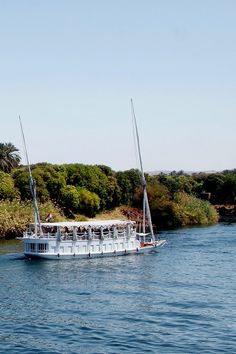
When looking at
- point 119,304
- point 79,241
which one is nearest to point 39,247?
point 79,241

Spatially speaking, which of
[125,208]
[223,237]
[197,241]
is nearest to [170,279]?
[197,241]

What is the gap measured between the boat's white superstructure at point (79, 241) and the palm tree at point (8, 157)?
52795mm

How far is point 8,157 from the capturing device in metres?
134

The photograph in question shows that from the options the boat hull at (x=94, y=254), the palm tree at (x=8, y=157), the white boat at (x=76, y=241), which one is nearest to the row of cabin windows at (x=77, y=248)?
the white boat at (x=76, y=241)

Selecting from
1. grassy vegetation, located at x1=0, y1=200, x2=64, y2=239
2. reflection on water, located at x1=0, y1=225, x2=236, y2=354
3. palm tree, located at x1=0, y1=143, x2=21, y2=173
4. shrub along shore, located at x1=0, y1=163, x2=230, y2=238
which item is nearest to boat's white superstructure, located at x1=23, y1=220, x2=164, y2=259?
reflection on water, located at x1=0, y1=225, x2=236, y2=354

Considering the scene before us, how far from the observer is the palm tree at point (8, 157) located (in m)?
132

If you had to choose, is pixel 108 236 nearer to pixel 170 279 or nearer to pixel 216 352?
pixel 170 279

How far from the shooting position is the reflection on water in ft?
130

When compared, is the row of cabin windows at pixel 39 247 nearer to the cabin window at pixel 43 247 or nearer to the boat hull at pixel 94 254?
the cabin window at pixel 43 247

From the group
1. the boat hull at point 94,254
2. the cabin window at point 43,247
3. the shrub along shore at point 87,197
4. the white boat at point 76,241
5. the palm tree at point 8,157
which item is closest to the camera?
the boat hull at point 94,254

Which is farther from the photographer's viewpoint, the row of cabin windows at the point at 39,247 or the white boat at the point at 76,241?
the white boat at the point at 76,241

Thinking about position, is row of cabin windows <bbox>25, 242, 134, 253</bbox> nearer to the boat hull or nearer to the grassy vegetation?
the boat hull

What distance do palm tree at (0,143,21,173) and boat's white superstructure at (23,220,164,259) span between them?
2079 inches

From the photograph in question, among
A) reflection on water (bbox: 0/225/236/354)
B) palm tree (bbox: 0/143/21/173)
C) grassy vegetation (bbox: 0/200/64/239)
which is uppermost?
palm tree (bbox: 0/143/21/173)
